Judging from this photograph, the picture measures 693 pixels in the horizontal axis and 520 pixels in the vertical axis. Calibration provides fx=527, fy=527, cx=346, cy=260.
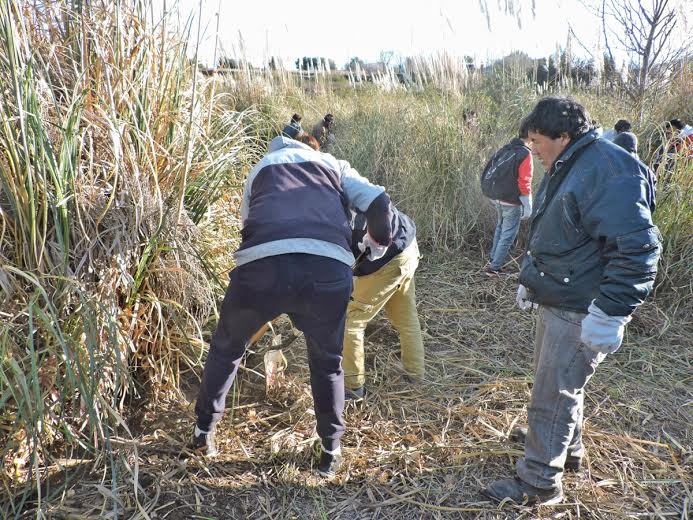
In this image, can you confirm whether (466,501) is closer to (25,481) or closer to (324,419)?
(324,419)

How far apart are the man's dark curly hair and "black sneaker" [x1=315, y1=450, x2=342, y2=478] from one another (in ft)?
5.55

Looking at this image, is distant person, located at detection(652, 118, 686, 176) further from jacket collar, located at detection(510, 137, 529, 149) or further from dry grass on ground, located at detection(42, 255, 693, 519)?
dry grass on ground, located at detection(42, 255, 693, 519)

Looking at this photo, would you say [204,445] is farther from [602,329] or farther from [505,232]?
[505,232]

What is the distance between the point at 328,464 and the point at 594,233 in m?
1.51

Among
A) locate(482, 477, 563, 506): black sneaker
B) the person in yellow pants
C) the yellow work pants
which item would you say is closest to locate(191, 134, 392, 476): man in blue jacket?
the person in yellow pants

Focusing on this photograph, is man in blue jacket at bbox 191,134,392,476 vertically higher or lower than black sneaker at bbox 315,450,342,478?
higher

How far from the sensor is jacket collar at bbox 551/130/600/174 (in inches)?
82.2

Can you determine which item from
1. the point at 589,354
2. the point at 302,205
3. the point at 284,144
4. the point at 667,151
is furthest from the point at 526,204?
the point at 302,205

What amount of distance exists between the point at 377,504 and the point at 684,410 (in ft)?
6.83

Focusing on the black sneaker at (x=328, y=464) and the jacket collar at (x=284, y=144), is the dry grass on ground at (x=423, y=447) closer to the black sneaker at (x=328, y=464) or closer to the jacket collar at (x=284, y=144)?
the black sneaker at (x=328, y=464)

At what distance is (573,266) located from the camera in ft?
6.82

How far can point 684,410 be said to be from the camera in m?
3.15

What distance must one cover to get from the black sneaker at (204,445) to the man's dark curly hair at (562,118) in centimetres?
198

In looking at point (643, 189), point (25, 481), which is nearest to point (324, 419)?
point (25, 481)
